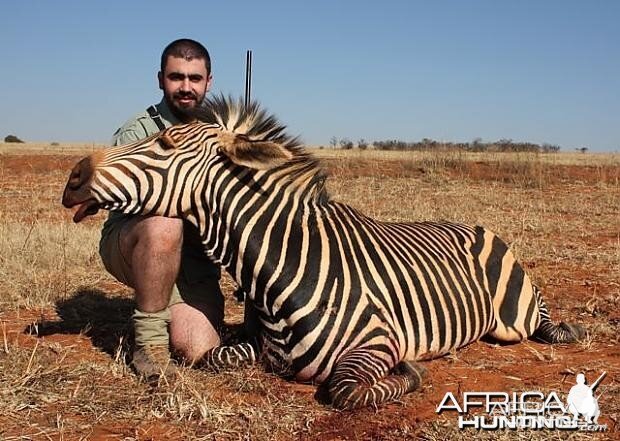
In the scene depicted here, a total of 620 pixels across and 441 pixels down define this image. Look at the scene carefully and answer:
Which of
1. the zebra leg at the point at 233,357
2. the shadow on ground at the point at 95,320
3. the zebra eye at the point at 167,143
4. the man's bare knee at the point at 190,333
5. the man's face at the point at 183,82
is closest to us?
the zebra eye at the point at 167,143

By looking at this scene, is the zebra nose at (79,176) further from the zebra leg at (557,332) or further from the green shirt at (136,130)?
the zebra leg at (557,332)

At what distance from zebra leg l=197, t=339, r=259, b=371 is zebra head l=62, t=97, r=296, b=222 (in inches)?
32.2

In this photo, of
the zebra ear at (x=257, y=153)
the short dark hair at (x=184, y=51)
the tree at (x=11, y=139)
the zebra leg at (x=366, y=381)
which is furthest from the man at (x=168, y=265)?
the tree at (x=11, y=139)

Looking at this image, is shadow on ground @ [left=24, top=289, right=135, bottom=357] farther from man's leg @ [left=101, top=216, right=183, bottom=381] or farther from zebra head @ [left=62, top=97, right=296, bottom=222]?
zebra head @ [left=62, top=97, right=296, bottom=222]

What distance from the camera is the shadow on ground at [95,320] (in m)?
4.41

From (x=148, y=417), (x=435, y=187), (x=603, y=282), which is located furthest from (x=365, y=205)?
(x=148, y=417)

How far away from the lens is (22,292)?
534cm

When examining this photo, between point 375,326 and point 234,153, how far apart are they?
113 centimetres

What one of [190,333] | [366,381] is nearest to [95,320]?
[190,333]

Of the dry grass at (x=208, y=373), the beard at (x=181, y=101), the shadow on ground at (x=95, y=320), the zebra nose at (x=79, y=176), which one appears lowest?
the shadow on ground at (x=95, y=320)

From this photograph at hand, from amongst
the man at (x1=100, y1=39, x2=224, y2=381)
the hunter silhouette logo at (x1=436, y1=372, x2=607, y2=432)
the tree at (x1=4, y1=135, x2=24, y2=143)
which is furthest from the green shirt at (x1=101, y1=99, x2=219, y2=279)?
the tree at (x1=4, y1=135, x2=24, y2=143)

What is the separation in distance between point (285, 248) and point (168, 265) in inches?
25.1

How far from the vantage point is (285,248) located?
11.3 ft

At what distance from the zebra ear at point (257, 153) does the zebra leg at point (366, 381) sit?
40.3 inches
